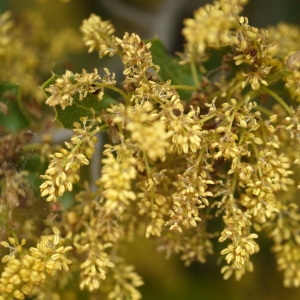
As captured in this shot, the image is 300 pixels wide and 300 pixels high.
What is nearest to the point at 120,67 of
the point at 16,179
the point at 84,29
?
the point at 84,29

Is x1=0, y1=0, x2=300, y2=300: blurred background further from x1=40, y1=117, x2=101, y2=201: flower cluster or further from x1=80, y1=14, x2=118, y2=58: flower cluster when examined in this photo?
x1=40, y1=117, x2=101, y2=201: flower cluster

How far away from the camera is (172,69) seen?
132 cm

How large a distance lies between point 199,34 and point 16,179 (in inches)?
22.5

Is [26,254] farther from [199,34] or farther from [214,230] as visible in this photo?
[199,34]

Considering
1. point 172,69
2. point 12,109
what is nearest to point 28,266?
point 12,109

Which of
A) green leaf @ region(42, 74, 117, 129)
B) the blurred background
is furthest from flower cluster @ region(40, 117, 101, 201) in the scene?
the blurred background

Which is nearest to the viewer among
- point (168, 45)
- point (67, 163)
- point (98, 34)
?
point (67, 163)

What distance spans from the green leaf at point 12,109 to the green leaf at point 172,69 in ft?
1.20

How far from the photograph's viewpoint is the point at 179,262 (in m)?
1.84

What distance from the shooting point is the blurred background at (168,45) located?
1742 millimetres

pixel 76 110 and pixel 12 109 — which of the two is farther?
pixel 12 109

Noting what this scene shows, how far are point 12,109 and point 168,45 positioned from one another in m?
0.80

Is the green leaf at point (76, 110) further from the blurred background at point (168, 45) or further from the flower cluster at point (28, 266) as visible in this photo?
the blurred background at point (168, 45)

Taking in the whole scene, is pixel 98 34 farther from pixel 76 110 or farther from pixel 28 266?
pixel 28 266
